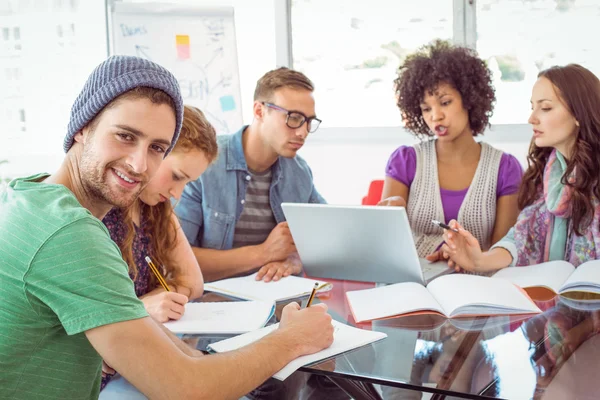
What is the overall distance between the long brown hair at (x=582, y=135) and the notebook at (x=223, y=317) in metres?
1.16

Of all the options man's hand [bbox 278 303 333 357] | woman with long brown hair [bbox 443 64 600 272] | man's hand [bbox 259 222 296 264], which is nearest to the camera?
man's hand [bbox 278 303 333 357]

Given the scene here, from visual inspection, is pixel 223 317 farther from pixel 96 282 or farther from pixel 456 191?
pixel 456 191

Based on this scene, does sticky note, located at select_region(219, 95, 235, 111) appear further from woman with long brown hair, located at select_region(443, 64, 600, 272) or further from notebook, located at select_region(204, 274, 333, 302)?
notebook, located at select_region(204, 274, 333, 302)

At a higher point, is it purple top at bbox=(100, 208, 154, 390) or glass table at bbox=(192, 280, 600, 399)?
purple top at bbox=(100, 208, 154, 390)

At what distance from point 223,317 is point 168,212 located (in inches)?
17.9

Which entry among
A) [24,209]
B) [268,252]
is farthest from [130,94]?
[268,252]

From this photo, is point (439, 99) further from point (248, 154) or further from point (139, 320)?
point (139, 320)

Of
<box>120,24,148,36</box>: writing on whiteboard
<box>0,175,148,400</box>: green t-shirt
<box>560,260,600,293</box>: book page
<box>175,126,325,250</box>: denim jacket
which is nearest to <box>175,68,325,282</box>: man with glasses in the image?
<box>175,126,325,250</box>: denim jacket

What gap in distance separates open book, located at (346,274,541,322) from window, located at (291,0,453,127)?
2.54m

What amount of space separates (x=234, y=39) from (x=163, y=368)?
309cm

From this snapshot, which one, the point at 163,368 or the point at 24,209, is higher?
the point at 24,209

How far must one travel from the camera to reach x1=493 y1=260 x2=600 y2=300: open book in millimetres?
1553

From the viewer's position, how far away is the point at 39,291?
2.92ft

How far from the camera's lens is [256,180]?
227 centimetres
